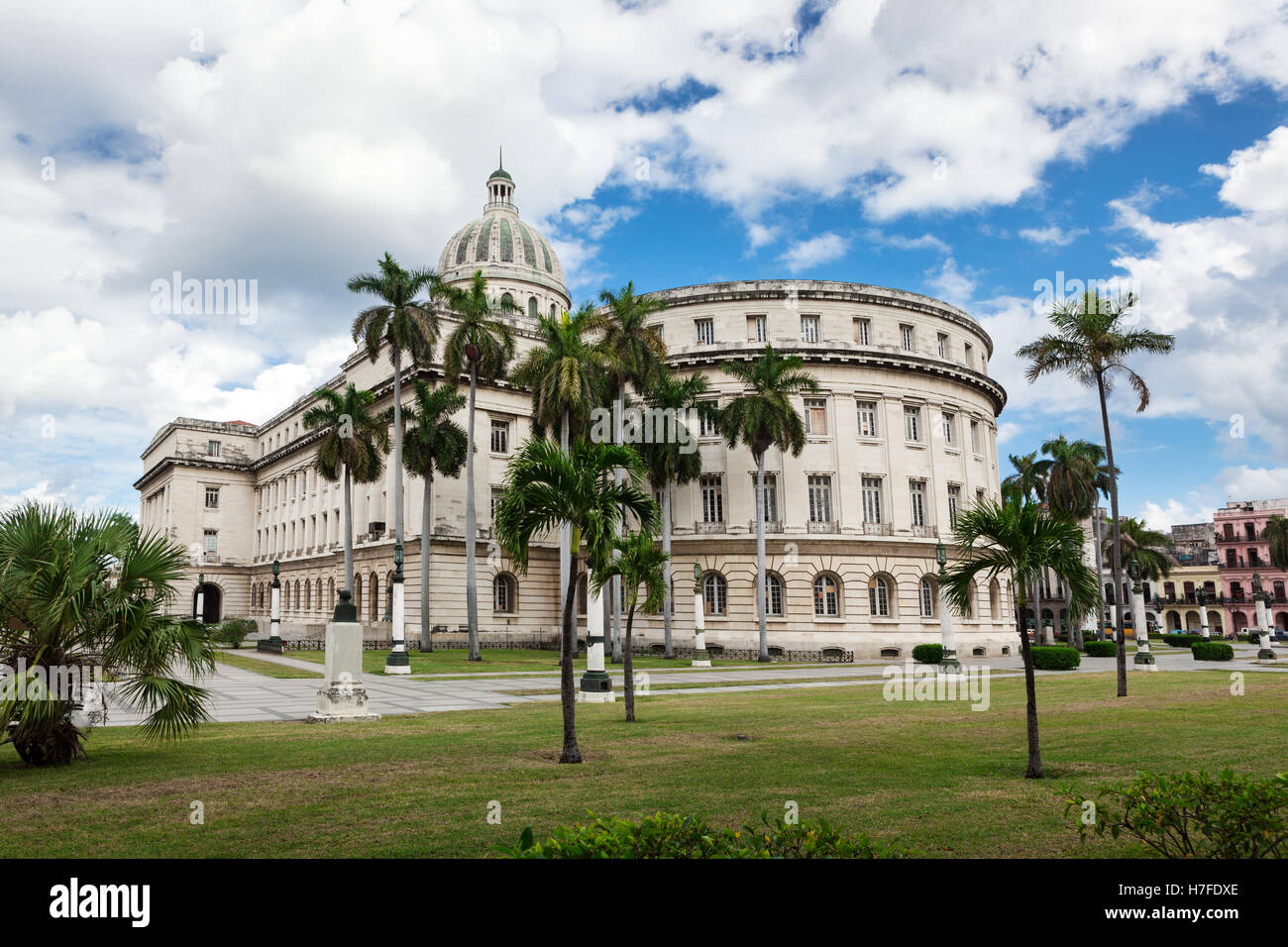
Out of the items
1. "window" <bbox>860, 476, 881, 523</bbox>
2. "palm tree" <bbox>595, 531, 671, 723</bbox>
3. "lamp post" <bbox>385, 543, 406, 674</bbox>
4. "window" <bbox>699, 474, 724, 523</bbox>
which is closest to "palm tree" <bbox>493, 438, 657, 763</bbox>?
"palm tree" <bbox>595, 531, 671, 723</bbox>

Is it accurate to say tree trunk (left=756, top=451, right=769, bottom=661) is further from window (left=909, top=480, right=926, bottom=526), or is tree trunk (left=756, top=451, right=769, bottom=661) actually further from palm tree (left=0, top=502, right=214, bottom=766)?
palm tree (left=0, top=502, right=214, bottom=766)

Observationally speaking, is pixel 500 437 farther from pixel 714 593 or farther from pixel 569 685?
pixel 569 685

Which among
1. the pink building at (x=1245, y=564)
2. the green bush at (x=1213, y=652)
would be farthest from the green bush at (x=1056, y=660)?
the pink building at (x=1245, y=564)

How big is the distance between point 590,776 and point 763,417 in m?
34.4

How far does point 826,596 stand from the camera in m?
50.3

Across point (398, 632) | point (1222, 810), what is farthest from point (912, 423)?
point (1222, 810)

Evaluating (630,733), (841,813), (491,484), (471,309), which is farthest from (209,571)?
(841,813)

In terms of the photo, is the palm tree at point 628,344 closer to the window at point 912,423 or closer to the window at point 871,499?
the window at point 871,499

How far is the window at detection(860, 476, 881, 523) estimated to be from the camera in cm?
5181

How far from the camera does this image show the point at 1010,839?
314 inches

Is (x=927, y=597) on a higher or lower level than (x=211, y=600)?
higher

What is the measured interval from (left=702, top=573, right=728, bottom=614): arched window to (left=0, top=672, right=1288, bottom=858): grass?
31.0 metres
